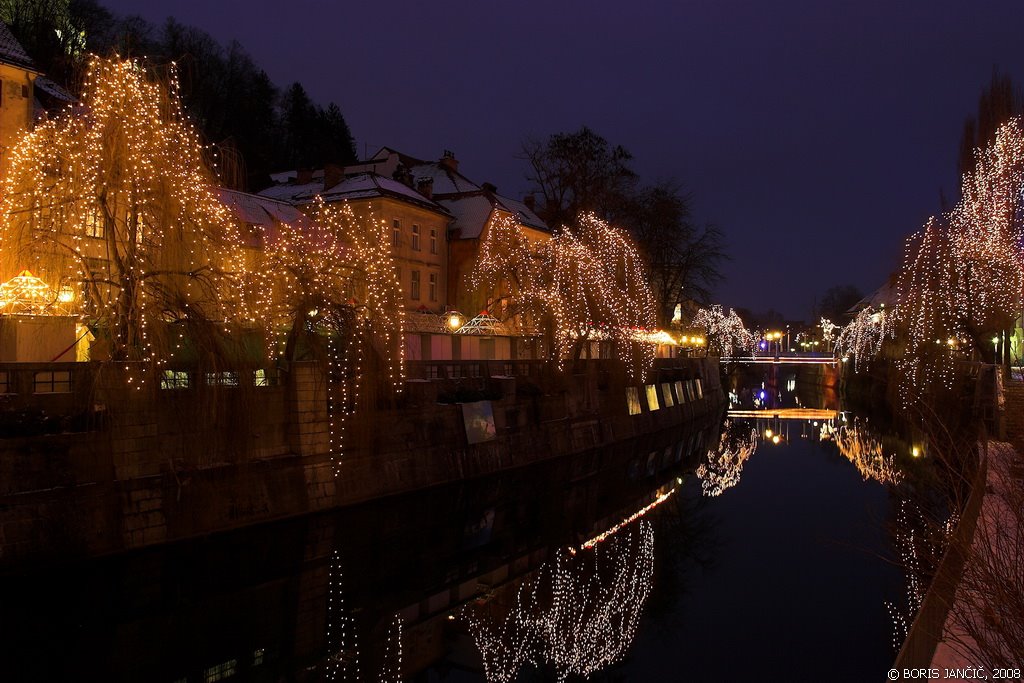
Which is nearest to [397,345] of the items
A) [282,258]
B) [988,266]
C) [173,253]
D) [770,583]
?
[282,258]

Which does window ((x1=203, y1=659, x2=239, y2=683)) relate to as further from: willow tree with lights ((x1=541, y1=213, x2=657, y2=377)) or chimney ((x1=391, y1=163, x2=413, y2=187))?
chimney ((x1=391, y1=163, x2=413, y2=187))

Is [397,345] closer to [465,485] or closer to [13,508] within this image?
[465,485]

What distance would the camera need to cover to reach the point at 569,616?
15516 mm

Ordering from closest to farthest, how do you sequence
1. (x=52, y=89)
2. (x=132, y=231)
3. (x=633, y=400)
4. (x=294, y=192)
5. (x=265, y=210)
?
1. (x=132, y=231)
2. (x=52, y=89)
3. (x=265, y=210)
4. (x=633, y=400)
5. (x=294, y=192)

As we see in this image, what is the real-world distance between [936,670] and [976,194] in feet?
98.8

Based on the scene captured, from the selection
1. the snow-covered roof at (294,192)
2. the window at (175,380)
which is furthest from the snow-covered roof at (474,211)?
the window at (175,380)

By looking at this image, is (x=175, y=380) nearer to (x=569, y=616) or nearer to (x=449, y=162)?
(x=569, y=616)

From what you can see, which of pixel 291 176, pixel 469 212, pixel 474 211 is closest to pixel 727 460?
pixel 474 211

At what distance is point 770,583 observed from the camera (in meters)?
17.5

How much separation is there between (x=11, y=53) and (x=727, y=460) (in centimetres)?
2958

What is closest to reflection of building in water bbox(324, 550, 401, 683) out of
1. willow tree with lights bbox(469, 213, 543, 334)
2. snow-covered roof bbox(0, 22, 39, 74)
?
snow-covered roof bbox(0, 22, 39, 74)

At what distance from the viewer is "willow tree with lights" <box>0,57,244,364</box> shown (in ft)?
49.1

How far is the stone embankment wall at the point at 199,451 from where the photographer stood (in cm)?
1479

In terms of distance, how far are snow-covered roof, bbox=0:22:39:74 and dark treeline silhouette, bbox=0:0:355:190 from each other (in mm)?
15067
